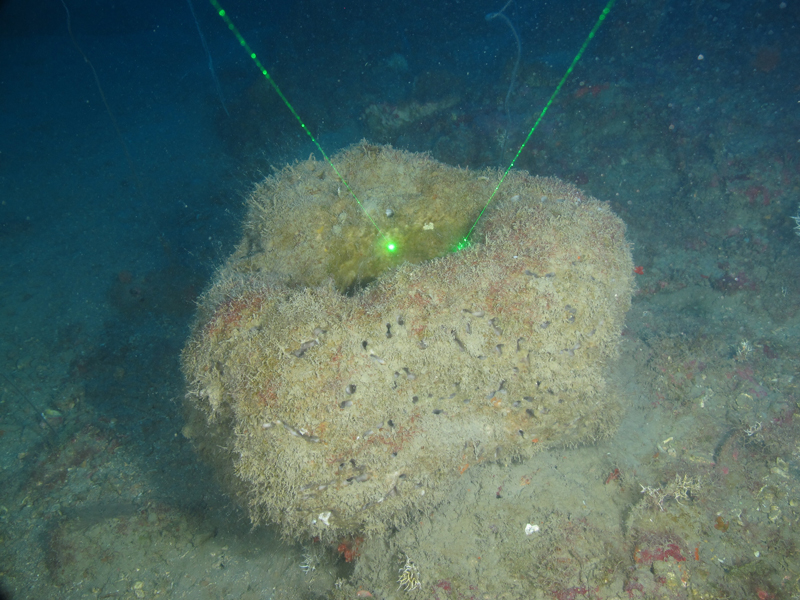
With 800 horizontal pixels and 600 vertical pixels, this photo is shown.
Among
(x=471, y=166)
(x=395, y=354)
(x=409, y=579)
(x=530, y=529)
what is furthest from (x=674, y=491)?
(x=471, y=166)

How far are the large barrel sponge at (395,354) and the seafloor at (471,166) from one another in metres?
0.79

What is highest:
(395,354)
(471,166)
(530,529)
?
(395,354)

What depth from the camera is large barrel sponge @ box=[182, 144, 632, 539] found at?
253 cm

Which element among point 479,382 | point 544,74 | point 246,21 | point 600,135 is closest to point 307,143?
point 544,74

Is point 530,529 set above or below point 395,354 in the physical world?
below

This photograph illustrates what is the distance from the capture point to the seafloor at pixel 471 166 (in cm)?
330

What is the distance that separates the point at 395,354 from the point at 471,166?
801 cm

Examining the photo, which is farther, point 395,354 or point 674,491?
point 674,491

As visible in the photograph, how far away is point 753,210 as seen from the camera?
291 inches

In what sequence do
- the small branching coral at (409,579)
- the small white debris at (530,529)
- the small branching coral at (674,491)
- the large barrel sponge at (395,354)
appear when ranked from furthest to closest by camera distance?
the small branching coral at (674,491) → the small white debris at (530,529) → the small branching coral at (409,579) → the large barrel sponge at (395,354)

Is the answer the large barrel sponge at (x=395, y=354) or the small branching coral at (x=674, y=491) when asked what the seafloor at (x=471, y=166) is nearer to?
the small branching coral at (x=674, y=491)

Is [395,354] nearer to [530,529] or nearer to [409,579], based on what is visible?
[409,579]

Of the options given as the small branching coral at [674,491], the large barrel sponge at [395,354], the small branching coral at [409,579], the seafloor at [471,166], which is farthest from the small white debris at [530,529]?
the small branching coral at [674,491]

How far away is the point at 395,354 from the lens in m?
2.70
